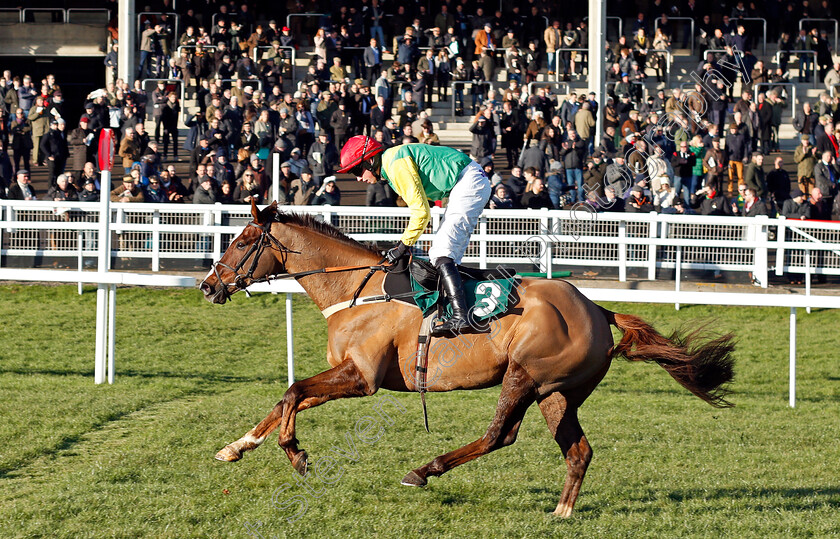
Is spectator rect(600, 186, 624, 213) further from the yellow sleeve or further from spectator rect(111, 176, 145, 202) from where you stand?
the yellow sleeve

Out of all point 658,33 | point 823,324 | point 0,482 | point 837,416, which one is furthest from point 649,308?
point 658,33

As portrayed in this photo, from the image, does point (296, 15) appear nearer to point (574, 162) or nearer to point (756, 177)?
point (574, 162)

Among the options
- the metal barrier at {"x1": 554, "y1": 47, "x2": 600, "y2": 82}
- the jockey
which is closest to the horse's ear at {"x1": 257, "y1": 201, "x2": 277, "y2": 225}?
the jockey

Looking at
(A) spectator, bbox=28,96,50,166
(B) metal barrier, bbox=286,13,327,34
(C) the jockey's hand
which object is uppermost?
(B) metal barrier, bbox=286,13,327,34

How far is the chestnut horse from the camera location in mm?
5242

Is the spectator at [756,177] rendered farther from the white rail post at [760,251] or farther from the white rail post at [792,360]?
the white rail post at [792,360]

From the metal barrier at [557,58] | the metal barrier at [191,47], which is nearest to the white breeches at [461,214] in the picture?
the metal barrier at [557,58]

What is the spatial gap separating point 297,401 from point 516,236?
278 inches

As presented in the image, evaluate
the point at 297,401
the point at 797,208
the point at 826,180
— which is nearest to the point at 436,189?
the point at 297,401

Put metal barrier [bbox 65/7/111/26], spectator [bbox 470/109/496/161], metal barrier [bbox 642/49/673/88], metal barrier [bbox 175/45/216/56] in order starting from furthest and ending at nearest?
metal barrier [bbox 65/7/111/26]
metal barrier [bbox 642/49/673/88]
metal barrier [bbox 175/45/216/56]
spectator [bbox 470/109/496/161]

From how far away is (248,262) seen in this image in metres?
5.70

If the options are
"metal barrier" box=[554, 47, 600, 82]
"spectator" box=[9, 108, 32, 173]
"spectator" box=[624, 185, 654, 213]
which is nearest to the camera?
"spectator" box=[624, 185, 654, 213]

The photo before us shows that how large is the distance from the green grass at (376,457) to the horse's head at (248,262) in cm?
102

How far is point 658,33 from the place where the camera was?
21094mm
